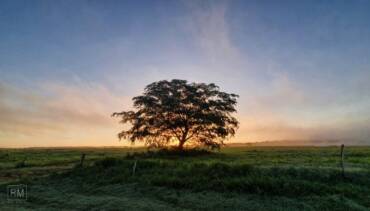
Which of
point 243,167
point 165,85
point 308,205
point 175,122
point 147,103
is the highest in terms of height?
point 165,85

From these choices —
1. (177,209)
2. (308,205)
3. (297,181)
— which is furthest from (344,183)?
(177,209)

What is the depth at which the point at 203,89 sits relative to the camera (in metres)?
45.5

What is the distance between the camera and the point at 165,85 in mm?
44625

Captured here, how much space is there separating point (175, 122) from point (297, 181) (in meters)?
28.5

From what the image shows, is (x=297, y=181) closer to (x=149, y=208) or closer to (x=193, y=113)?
(x=149, y=208)

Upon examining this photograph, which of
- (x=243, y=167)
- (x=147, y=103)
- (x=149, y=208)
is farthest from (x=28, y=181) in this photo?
(x=147, y=103)

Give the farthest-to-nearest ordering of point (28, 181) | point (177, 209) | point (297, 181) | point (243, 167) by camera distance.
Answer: point (28, 181) < point (243, 167) < point (297, 181) < point (177, 209)

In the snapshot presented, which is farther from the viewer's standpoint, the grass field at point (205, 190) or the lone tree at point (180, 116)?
the lone tree at point (180, 116)

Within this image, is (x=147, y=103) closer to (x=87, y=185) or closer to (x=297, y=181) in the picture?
(x=87, y=185)

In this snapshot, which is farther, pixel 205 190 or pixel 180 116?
pixel 180 116

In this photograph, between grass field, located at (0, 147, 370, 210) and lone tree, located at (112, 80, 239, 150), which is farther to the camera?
lone tree, located at (112, 80, 239, 150)

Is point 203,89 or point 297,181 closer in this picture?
point 297,181

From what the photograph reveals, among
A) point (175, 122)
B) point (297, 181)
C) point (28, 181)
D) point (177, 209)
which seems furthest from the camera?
point (175, 122)

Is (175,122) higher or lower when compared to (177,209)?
higher
